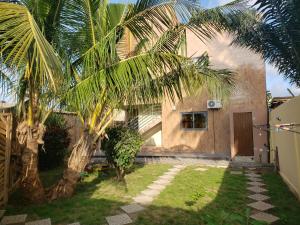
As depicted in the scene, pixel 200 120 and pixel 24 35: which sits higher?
pixel 24 35

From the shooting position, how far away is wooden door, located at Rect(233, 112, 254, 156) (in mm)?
13492

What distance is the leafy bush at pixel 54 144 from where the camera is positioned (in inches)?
427

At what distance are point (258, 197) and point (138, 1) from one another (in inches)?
226

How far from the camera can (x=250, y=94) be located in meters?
13.2

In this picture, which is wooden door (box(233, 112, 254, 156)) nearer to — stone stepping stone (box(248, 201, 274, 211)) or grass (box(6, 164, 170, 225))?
grass (box(6, 164, 170, 225))

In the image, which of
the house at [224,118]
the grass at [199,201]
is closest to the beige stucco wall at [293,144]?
the grass at [199,201]

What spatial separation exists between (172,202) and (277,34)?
18.7 ft

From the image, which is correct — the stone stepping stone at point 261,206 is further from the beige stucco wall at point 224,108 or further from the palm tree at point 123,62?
the beige stucco wall at point 224,108

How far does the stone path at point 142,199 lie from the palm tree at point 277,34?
16.3ft

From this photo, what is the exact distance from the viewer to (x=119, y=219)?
5.18 meters

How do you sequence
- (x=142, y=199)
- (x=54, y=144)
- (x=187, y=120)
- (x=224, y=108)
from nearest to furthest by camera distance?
(x=142, y=199), (x=54, y=144), (x=224, y=108), (x=187, y=120)

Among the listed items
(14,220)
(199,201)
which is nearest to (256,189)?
(199,201)

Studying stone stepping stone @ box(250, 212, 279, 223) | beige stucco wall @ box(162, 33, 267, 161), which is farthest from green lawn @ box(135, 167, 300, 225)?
beige stucco wall @ box(162, 33, 267, 161)

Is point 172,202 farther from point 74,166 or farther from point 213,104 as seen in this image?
point 213,104
